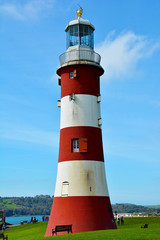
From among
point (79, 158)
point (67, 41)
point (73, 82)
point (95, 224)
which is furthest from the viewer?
point (67, 41)

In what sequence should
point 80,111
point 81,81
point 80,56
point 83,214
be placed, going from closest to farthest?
point 83,214 → point 80,111 → point 81,81 → point 80,56

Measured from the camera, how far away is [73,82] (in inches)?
1079

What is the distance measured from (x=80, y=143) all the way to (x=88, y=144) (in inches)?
29.3

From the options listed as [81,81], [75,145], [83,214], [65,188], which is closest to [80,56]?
[81,81]

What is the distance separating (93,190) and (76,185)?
1.49 meters

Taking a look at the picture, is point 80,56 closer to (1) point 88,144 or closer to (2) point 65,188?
(1) point 88,144

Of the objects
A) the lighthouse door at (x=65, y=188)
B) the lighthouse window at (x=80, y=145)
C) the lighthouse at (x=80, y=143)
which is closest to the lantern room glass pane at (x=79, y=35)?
the lighthouse at (x=80, y=143)

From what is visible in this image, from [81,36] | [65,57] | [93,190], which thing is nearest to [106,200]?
[93,190]

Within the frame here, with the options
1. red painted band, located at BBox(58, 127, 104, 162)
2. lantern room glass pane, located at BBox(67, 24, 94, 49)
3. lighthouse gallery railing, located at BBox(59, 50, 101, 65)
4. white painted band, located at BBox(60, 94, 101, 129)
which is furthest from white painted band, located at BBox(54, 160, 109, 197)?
lantern room glass pane, located at BBox(67, 24, 94, 49)

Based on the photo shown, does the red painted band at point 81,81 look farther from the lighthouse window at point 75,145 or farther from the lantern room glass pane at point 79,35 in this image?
the lighthouse window at point 75,145

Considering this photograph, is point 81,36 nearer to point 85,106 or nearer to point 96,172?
point 85,106

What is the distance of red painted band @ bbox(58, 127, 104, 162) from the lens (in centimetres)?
2576

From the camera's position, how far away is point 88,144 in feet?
85.3

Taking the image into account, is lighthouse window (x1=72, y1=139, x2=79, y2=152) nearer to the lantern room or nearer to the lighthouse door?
the lighthouse door
